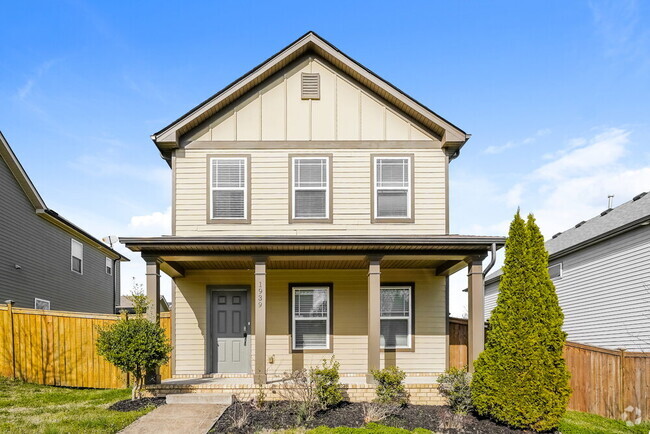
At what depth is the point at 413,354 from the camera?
11312mm

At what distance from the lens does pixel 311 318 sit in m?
11.4

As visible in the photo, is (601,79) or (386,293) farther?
(601,79)

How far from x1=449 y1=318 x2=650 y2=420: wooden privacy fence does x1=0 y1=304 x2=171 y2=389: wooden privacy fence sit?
9.04m

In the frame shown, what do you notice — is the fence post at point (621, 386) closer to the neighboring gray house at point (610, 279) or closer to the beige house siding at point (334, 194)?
the neighboring gray house at point (610, 279)

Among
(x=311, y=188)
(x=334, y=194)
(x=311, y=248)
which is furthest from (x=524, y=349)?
(x=311, y=188)

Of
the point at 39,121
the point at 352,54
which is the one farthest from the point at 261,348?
the point at 39,121

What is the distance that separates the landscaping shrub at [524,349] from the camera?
25.8 feet

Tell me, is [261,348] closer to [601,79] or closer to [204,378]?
[204,378]

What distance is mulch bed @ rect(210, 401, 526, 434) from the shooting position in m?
7.71

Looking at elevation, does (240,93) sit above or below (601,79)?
below

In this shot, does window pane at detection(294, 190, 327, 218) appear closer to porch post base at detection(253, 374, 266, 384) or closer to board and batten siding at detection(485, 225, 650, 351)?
porch post base at detection(253, 374, 266, 384)

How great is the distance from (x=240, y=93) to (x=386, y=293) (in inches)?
233

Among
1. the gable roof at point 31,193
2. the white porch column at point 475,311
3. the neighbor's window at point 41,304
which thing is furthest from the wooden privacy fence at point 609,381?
the gable roof at point 31,193

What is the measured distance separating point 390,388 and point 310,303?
3.21 metres
